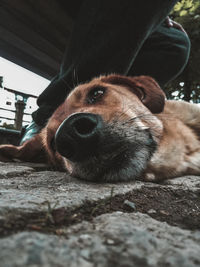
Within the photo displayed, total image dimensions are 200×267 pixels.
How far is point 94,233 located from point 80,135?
808mm

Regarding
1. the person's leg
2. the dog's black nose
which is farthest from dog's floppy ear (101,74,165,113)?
the person's leg

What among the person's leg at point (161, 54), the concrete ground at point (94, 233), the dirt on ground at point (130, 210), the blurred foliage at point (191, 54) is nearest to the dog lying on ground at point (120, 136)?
the dirt on ground at point (130, 210)

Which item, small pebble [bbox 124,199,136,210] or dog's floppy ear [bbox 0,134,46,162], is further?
dog's floppy ear [bbox 0,134,46,162]

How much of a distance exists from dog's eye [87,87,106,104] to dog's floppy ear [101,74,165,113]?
0.83 feet

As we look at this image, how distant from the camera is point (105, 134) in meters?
1.44

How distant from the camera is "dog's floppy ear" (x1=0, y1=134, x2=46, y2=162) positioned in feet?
8.03

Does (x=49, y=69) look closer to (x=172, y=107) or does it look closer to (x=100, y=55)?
(x=100, y=55)

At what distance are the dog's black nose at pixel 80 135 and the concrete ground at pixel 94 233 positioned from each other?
45 centimetres

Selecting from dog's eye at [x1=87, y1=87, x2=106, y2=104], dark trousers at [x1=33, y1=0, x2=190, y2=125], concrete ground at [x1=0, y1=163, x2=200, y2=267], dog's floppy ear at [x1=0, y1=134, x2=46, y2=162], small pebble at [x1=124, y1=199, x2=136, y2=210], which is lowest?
dog's floppy ear at [x1=0, y1=134, x2=46, y2=162]

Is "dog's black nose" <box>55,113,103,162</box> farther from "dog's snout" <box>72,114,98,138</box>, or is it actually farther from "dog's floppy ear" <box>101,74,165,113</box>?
"dog's floppy ear" <box>101,74,165,113</box>

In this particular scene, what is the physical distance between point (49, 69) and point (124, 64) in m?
2.62

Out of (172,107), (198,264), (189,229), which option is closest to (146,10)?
(172,107)

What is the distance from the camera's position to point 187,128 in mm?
2363

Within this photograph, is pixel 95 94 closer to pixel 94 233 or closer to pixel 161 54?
pixel 94 233
